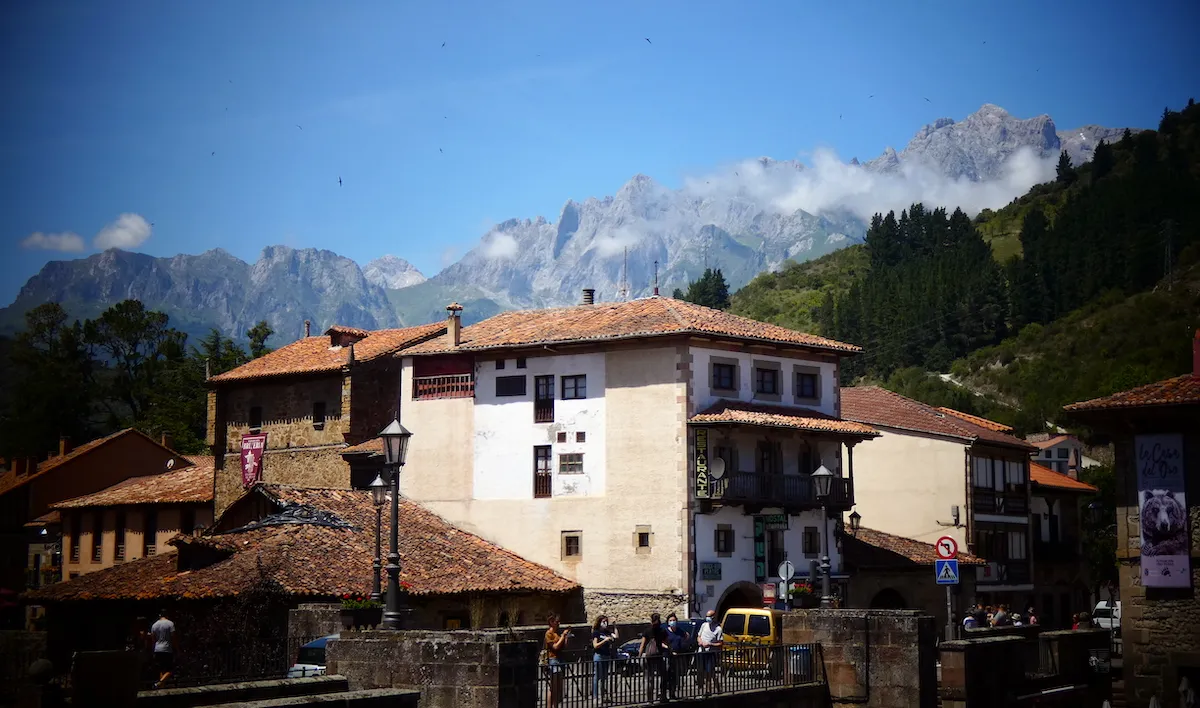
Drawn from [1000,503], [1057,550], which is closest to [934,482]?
[1000,503]

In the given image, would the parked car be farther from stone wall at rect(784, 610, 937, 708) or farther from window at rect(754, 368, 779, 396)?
window at rect(754, 368, 779, 396)

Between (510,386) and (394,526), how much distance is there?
23.7 m

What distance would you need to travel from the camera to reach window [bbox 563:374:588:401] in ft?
149

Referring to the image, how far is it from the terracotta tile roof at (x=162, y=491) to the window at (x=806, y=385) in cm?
2592

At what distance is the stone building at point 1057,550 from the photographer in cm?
6197

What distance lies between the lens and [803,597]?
139ft

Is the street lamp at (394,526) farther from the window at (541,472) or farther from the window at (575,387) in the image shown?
the window at (541,472)

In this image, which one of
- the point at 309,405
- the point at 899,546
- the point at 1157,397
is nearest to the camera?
the point at 1157,397

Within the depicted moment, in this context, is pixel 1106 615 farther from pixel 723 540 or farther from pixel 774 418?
pixel 723 540

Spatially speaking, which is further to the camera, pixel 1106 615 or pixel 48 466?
pixel 48 466

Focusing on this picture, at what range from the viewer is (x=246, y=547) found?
3922 cm

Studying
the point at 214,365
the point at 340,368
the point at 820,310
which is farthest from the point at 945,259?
the point at 340,368

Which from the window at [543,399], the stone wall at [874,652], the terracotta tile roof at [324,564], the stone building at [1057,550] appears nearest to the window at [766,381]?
the window at [543,399]

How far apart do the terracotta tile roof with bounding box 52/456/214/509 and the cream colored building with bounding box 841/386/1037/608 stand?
27512 millimetres
